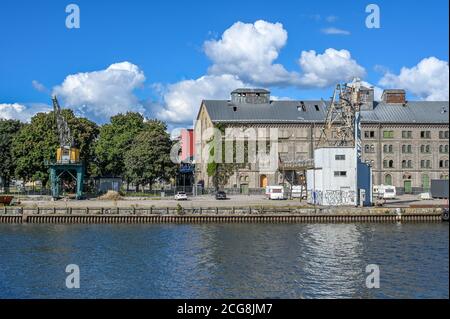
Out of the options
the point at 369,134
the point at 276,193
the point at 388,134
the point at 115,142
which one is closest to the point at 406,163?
the point at 388,134

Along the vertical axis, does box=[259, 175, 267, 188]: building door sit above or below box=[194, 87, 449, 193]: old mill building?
below

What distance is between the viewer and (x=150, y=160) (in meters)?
98.4

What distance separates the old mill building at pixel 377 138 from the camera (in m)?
111

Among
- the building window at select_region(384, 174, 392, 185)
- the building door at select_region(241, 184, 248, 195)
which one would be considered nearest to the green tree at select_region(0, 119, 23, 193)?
the building door at select_region(241, 184, 248, 195)

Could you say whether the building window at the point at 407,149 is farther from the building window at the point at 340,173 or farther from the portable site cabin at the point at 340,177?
the building window at the point at 340,173

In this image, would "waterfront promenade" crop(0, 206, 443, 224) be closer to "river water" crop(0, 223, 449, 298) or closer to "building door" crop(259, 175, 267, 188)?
"river water" crop(0, 223, 449, 298)

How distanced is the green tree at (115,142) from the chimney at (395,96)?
5067cm

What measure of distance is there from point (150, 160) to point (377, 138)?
45673 millimetres

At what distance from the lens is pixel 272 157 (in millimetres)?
110625

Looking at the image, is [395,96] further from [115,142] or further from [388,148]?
[115,142]

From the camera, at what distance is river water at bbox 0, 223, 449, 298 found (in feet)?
107

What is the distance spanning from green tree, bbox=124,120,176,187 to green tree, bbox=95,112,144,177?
22.1ft
